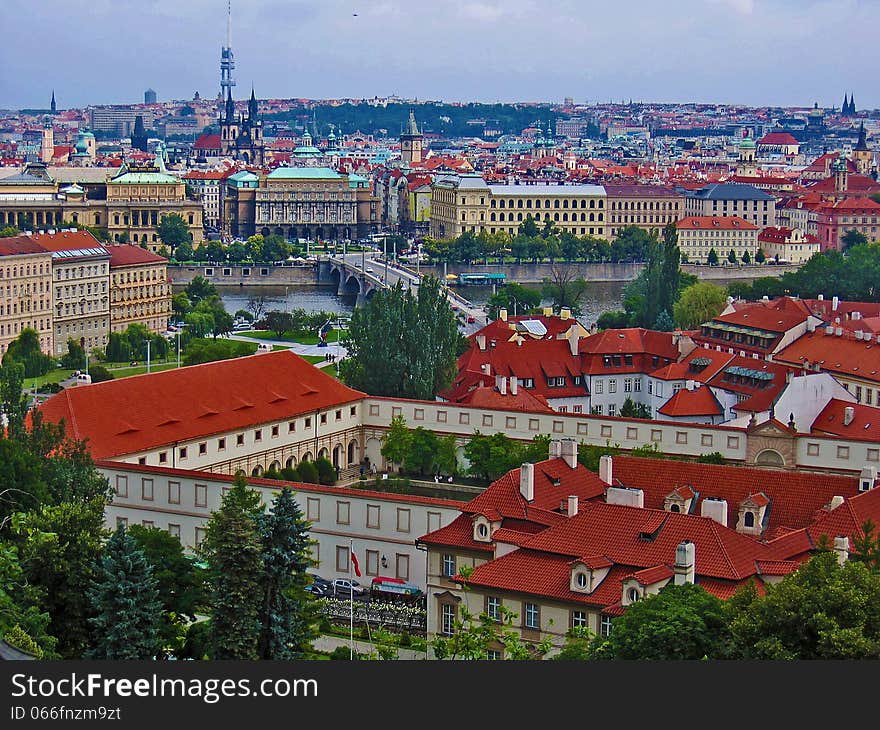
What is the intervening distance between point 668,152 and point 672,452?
136 metres

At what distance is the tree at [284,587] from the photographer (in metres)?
15.3

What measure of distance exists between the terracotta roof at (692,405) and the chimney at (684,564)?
14983 millimetres

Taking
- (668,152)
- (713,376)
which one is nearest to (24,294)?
(713,376)

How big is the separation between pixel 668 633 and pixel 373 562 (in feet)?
22.9

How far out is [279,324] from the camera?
1993 inches

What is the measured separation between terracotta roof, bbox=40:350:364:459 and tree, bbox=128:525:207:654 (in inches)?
185

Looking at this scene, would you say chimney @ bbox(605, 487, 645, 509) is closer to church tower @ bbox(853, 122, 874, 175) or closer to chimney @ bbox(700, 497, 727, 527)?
chimney @ bbox(700, 497, 727, 527)

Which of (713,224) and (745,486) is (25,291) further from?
(713,224)

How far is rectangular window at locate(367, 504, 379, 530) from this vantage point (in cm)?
2066

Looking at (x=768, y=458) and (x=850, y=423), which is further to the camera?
(x=850, y=423)

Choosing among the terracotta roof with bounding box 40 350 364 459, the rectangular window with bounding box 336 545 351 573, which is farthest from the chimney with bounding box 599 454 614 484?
the terracotta roof with bounding box 40 350 364 459

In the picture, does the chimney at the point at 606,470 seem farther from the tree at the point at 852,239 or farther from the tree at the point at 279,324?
the tree at the point at 852,239

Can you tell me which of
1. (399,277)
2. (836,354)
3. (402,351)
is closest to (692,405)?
(836,354)

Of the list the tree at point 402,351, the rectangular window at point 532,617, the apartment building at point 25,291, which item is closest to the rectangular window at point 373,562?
the rectangular window at point 532,617
